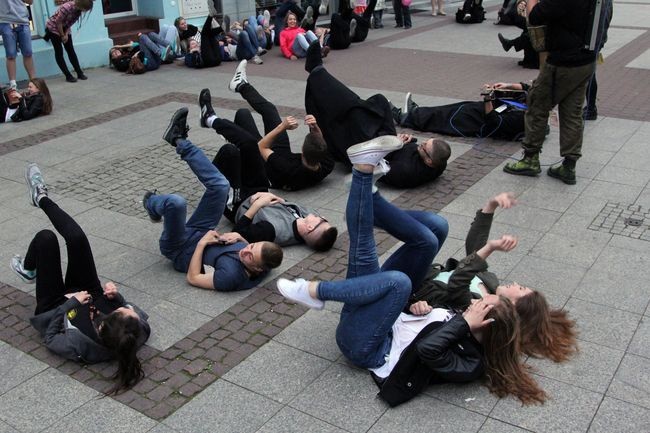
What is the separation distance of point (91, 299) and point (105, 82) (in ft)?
28.3

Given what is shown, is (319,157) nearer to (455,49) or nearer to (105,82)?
(105,82)

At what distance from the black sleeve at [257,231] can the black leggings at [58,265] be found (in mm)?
1283

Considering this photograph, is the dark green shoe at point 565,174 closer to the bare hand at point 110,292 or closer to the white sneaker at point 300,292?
the white sneaker at point 300,292

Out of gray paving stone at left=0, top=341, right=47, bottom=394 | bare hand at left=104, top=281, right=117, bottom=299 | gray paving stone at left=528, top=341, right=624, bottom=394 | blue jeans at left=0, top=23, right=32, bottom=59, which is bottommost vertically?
gray paving stone at left=528, top=341, right=624, bottom=394

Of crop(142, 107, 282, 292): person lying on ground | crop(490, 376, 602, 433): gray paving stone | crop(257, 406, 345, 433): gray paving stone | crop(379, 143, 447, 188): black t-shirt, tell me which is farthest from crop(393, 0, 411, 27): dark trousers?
crop(257, 406, 345, 433): gray paving stone

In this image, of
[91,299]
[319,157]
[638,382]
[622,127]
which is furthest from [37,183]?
[622,127]

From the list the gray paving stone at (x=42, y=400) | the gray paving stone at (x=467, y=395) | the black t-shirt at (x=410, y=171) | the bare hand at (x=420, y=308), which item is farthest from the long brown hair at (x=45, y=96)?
the gray paving stone at (x=467, y=395)

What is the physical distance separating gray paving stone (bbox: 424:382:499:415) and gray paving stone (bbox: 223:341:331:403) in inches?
27.0

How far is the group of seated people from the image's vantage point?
3.92 m

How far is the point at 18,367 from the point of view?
4.38 metres

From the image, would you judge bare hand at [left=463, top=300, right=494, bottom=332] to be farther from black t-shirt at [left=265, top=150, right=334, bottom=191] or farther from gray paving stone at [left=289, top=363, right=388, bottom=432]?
black t-shirt at [left=265, top=150, right=334, bottom=191]

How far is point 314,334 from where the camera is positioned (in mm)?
4648

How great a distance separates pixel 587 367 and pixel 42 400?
3.10 meters

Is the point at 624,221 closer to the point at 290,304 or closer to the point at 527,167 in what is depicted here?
the point at 527,167
